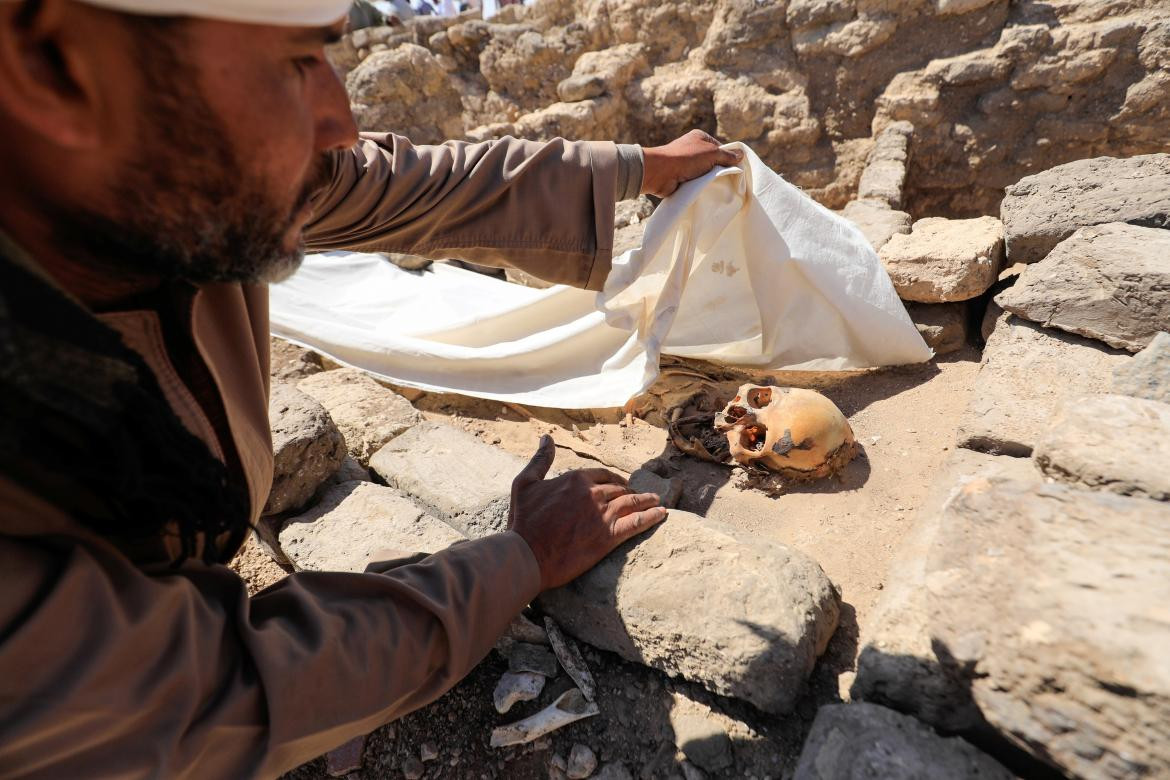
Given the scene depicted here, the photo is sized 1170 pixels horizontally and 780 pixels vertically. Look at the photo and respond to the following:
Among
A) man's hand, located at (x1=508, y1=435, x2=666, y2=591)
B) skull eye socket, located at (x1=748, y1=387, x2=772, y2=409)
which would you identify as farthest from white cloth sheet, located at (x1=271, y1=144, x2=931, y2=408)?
man's hand, located at (x1=508, y1=435, x2=666, y2=591)

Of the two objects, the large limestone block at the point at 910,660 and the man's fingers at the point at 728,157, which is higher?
the man's fingers at the point at 728,157

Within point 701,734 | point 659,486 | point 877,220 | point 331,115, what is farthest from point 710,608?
point 877,220

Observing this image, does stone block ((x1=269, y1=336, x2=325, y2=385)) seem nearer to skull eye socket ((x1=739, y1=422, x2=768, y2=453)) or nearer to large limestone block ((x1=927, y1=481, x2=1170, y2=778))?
skull eye socket ((x1=739, y1=422, x2=768, y2=453))

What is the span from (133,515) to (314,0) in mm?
879

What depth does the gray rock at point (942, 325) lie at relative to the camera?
9.34ft

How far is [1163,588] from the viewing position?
2.99 feet

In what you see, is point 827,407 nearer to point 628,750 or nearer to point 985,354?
point 985,354

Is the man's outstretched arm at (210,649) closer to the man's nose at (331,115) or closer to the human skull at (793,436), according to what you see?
the man's nose at (331,115)

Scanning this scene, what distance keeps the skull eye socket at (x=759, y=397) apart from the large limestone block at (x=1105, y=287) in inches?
34.3

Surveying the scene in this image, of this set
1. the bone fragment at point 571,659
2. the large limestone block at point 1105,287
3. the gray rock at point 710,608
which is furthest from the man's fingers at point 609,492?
the large limestone block at point 1105,287

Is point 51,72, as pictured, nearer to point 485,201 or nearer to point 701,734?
point 485,201

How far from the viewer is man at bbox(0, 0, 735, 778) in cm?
91

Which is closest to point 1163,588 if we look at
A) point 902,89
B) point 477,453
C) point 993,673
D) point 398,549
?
point 993,673

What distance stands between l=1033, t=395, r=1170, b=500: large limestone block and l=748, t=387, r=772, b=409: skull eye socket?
1059mm
